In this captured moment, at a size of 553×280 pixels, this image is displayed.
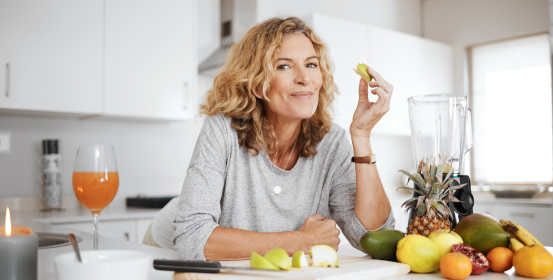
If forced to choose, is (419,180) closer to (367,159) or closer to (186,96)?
(367,159)

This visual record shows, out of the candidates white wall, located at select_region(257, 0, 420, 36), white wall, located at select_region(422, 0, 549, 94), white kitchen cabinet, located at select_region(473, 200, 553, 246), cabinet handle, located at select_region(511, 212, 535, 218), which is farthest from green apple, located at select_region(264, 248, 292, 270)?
white wall, located at select_region(422, 0, 549, 94)

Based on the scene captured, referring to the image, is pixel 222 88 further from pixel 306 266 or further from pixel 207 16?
pixel 207 16

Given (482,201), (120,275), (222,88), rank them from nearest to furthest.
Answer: (120,275)
(222,88)
(482,201)

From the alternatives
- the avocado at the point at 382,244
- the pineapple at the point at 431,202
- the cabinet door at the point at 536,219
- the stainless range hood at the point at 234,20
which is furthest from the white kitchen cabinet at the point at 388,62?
the avocado at the point at 382,244

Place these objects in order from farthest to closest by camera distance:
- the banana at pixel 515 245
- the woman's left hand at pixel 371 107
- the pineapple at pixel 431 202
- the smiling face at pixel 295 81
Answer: the smiling face at pixel 295 81
the woman's left hand at pixel 371 107
the pineapple at pixel 431 202
the banana at pixel 515 245

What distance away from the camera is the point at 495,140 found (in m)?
4.18

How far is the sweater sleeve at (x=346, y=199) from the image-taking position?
1288 millimetres

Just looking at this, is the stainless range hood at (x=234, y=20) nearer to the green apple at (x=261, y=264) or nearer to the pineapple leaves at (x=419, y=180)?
the pineapple leaves at (x=419, y=180)

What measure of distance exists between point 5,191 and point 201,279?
8.16 ft

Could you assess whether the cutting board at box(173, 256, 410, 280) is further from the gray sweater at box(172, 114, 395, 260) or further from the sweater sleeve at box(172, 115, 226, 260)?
the gray sweater at box(172, 114, 395, 260)

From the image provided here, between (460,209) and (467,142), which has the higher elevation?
(467,142)

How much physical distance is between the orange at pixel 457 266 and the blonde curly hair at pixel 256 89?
2.37ft

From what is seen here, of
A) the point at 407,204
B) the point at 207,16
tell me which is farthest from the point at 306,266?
the point at 207,16

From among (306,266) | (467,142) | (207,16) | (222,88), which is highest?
(207,16)
